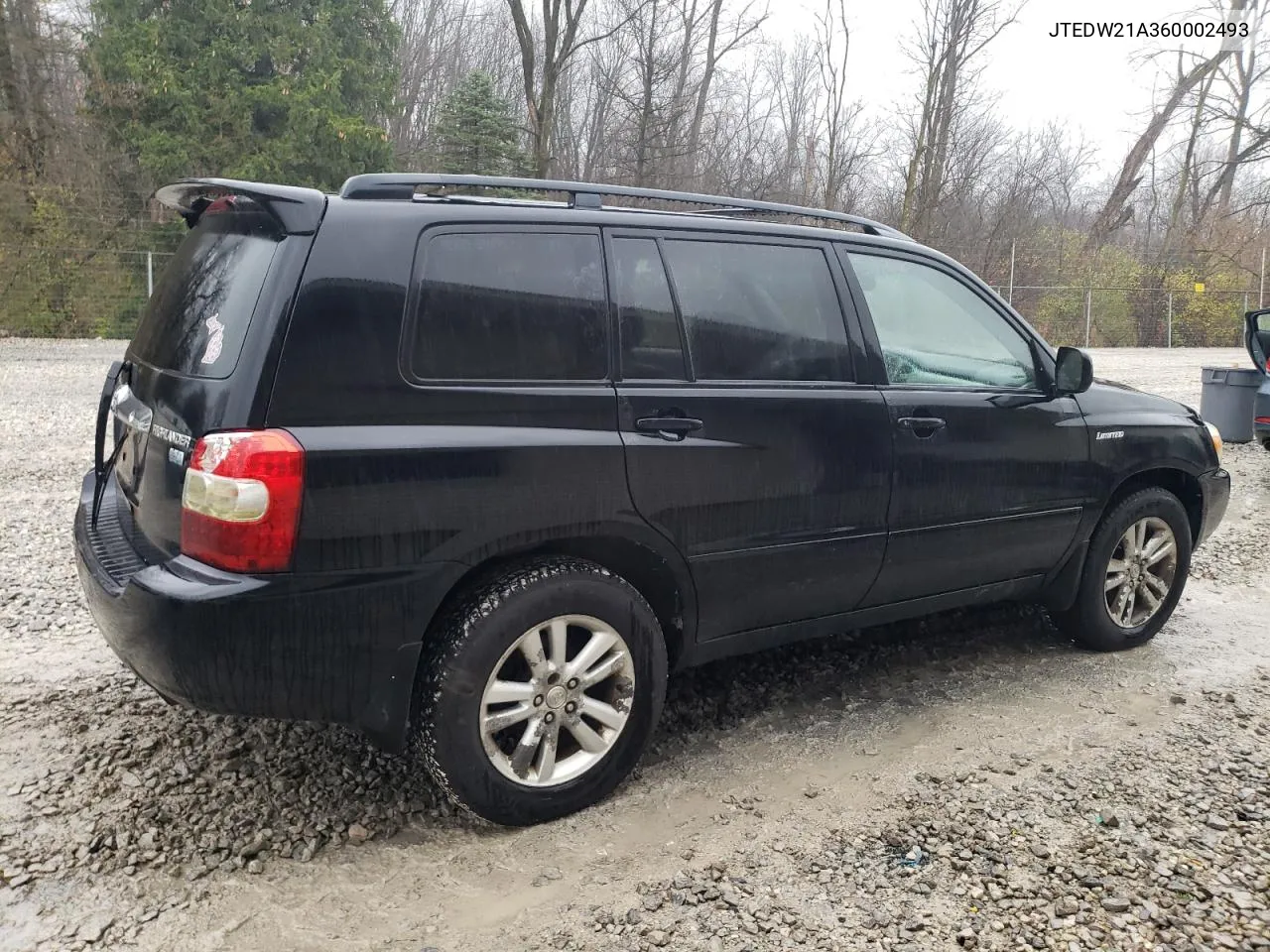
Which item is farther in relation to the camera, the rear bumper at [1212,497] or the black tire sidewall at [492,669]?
the rear bumper at [1212,497]

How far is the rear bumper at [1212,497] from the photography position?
15.6ft

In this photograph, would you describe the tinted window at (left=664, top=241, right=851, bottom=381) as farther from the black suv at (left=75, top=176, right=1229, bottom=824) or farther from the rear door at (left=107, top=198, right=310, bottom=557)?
the rear door at (left=107, top=198, right=310, bottom=557)

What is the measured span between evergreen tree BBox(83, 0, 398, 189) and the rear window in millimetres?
19913

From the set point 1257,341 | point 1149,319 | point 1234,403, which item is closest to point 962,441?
point 1257,341

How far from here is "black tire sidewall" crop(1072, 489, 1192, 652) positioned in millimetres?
4438

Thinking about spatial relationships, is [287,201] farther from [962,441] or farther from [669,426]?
[962,441]

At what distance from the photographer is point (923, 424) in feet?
12.2

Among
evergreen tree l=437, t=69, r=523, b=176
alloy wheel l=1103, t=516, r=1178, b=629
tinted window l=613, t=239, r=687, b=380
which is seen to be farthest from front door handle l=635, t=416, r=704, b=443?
evergreen tree l=437, t=69, r=523, b=176

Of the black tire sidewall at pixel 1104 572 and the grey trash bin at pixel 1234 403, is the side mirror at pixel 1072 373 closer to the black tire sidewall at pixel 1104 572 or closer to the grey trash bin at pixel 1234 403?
the black tire sidewall at pixel 1104 572

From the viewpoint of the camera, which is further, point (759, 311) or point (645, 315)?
point (759, 311)

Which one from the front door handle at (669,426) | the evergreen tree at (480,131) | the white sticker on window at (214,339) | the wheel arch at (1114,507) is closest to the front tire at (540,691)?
the front door handle at (669,426)

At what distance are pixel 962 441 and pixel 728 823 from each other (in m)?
1.73

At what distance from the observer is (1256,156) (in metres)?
27.2

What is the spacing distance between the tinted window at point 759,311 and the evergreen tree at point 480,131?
20586mm
